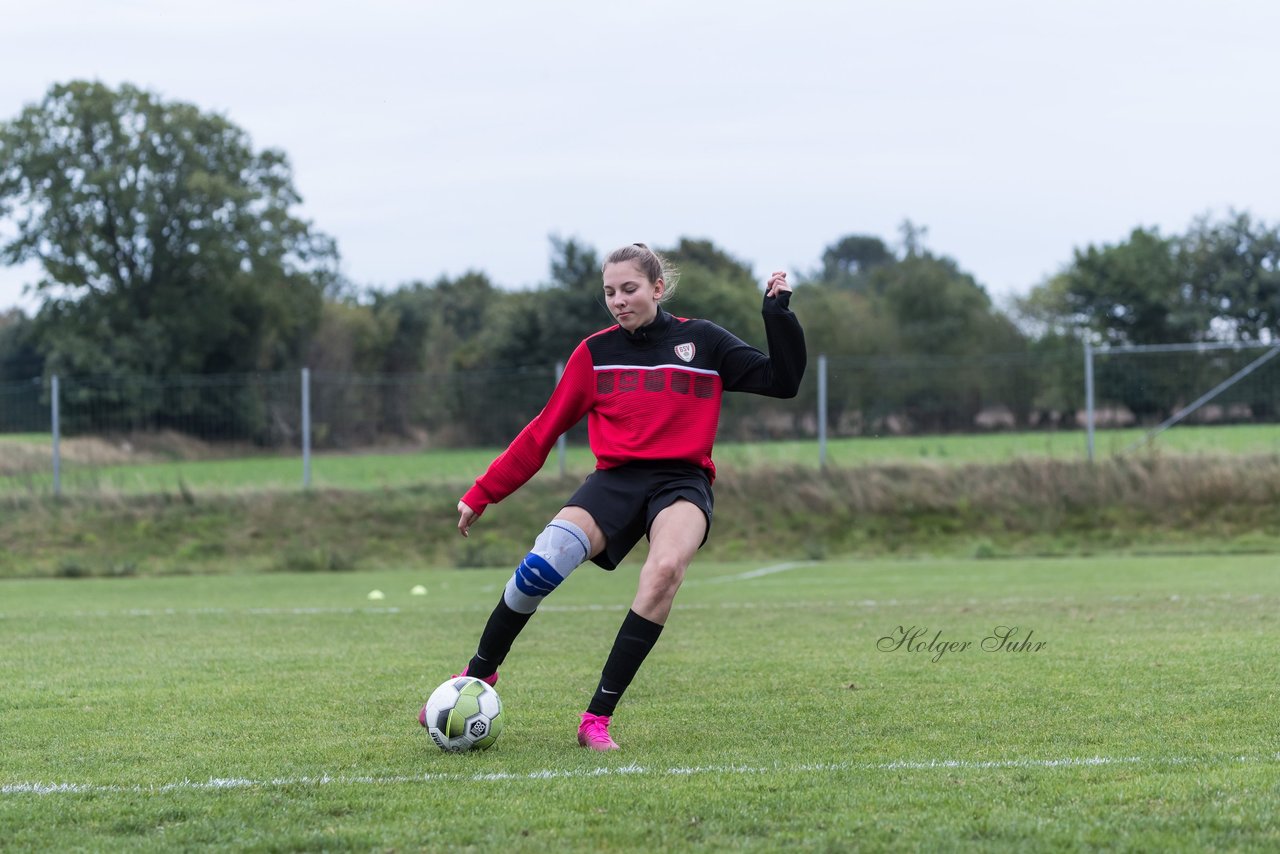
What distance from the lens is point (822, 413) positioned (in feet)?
69.3

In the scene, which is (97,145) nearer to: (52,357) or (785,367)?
(52,357)

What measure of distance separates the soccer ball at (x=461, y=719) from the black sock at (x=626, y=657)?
0.36 m

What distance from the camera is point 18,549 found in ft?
62.8

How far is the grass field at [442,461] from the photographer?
793 inches

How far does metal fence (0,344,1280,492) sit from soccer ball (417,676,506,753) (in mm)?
16328

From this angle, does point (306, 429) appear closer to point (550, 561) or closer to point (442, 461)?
point (442, 461)

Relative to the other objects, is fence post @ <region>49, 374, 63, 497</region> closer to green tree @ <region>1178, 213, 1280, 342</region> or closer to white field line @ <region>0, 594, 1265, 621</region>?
white field line @ <region>0, 594, 1265, 621</region>

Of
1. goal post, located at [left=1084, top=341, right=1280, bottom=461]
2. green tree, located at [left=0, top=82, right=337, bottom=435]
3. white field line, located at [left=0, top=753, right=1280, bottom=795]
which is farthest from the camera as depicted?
green tree, located at [left=0, top=82, right=337, bottom=435]

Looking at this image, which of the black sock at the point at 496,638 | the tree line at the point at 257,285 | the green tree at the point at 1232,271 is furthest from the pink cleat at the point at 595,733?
the green tree at the point at 1232,271

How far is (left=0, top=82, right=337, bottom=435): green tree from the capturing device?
49.8 meters

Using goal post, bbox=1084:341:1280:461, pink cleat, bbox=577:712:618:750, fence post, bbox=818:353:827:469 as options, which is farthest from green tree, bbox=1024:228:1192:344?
pink cleat, bbox=577:712:618:750

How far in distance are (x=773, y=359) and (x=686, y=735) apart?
1.43 metres

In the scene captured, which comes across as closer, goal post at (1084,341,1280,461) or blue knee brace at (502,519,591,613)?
blue knee brace at (502,519,591,613)

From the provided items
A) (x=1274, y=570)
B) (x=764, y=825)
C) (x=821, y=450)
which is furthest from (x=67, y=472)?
(x=764, y=825)
